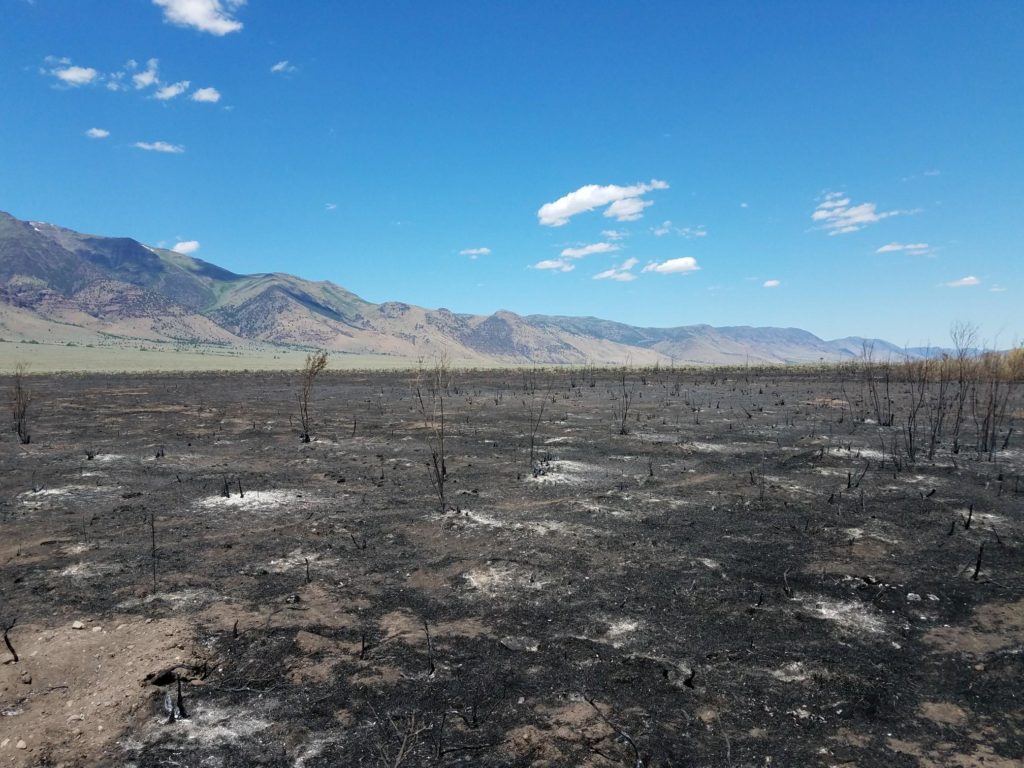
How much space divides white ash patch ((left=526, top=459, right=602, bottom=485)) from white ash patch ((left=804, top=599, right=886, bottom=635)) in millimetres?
4943

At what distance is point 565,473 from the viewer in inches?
423

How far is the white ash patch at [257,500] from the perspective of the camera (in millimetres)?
8430

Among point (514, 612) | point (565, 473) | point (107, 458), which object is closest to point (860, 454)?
point (565, 473)

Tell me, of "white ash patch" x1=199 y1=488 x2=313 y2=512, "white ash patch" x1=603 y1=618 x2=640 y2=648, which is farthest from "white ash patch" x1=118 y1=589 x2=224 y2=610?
"white ash patch" x1=603 y1=618 x2=640 y2=648

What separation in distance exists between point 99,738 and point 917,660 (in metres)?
5.66

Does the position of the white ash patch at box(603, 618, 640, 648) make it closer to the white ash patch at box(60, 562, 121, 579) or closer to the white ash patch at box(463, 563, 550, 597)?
the white ash patch at box(463, 563, 550, 597)

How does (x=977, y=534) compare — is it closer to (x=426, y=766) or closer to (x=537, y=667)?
(x=537, y=667)

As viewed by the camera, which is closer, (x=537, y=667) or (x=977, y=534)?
(x=537, y=667)

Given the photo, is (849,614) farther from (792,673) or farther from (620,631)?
(620,631)

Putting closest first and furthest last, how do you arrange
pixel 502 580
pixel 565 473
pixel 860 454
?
pixel 502 580
pixel 565 473
pixel 860 454

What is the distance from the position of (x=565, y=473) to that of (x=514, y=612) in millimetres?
5600

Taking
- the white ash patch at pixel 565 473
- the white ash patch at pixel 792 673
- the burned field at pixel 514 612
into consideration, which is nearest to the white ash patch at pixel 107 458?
the burned field at pixel 514 612

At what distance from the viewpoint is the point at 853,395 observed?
2672 cm

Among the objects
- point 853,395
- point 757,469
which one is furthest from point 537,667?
point 853,395
